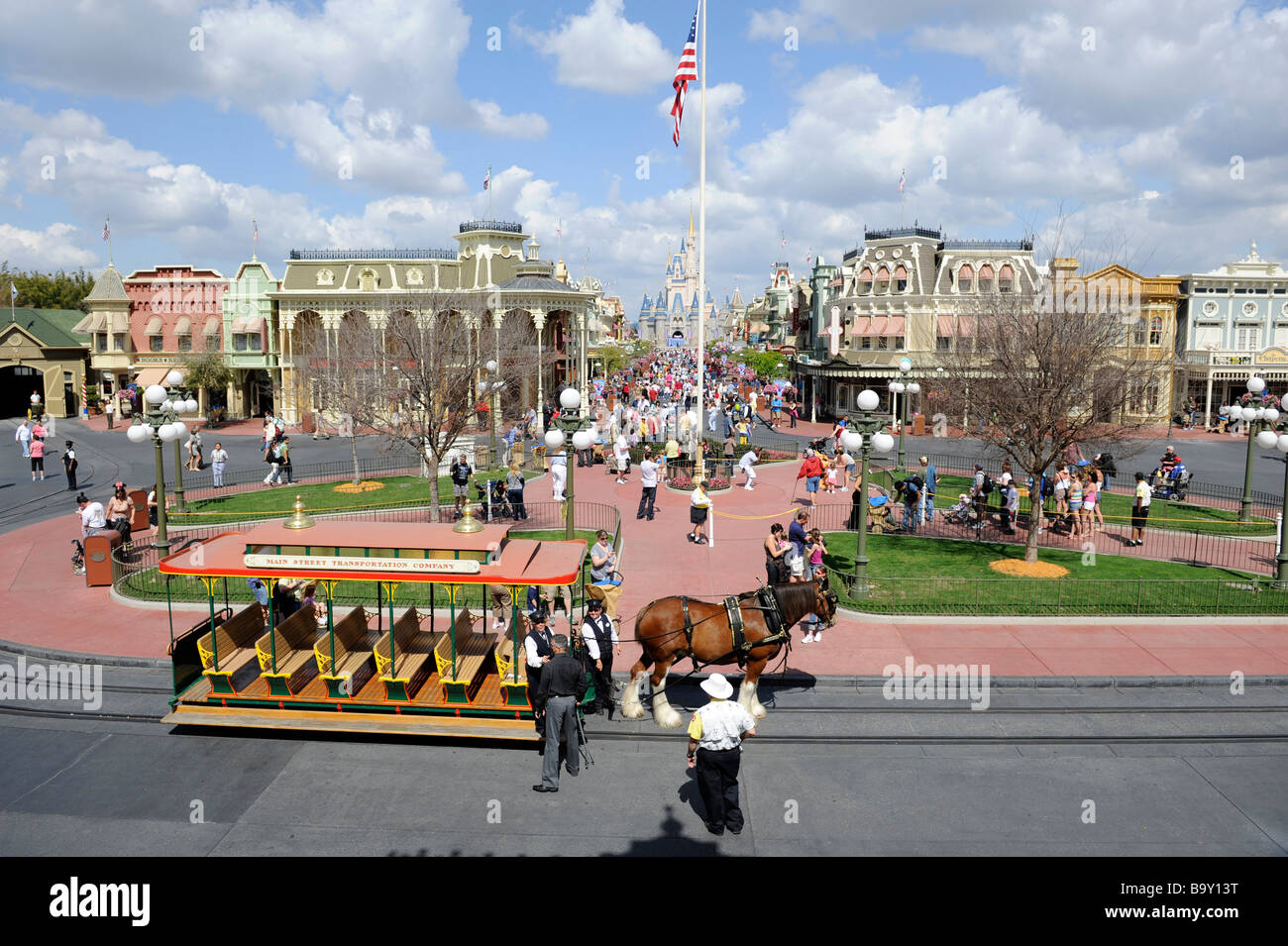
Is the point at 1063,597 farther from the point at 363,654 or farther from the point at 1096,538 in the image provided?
the point at 363,654

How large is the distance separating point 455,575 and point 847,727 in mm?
5155

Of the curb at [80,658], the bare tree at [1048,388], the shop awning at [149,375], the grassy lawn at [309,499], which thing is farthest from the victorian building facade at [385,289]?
the curb at [80,658]

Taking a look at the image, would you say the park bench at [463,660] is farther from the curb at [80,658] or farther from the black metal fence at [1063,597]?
the black metal fence at [1063,597]

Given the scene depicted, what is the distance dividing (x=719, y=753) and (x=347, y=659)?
5.02 m

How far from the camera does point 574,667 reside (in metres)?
8.96

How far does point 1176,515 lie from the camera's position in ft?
78.2

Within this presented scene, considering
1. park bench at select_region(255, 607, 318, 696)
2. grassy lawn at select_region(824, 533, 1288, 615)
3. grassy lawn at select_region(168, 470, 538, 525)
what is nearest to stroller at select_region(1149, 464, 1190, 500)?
grassy lawn at select_region(824, 533, 1288, 615)

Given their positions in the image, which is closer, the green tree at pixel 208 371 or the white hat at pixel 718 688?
the white hat at pixel 718 688

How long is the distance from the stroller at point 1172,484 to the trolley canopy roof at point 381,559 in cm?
2249

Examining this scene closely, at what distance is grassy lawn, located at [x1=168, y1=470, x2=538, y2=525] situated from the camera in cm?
2209

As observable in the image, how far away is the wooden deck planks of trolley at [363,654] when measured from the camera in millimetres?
9695

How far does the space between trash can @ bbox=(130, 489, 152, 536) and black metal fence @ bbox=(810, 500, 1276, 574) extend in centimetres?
1689

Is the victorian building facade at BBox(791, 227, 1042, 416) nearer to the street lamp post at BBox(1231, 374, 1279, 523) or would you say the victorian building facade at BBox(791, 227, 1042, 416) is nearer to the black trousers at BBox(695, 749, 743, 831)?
the street lamp post at BBox(1231, 374, 1279, 523)
